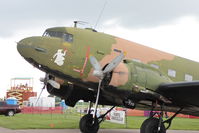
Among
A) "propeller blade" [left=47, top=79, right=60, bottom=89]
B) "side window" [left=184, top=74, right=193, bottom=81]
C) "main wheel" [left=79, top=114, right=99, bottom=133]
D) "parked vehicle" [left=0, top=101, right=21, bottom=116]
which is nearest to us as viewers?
"propeller blade" [left=47, top=79, right=60, bottom=89]

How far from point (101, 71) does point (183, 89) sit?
3.25 m

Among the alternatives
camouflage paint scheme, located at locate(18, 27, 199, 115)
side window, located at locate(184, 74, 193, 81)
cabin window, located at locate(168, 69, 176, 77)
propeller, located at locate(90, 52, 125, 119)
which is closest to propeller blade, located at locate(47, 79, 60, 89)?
camouflage paint scheme, located at locate(18, 27, 199, 115)

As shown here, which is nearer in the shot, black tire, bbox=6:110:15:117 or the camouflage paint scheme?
the camouflage paint scheme

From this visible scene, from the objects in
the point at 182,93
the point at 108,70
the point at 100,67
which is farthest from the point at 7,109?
the point at 182,93

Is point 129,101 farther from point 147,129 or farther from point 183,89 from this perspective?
point 183,89

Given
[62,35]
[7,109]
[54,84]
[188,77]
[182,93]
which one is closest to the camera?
[182,93]

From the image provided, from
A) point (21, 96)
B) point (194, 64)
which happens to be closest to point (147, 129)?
point (194, 64)

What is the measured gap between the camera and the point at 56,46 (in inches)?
442

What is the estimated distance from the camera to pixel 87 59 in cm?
1156

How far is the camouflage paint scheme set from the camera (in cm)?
1059

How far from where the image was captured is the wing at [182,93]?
10727mm

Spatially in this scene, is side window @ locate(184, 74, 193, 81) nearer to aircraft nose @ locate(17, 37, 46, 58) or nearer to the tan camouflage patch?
the tan camouflage patch

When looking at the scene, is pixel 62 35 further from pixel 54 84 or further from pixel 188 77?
pixel 188 77

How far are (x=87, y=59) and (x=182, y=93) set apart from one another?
4041 millimetres
